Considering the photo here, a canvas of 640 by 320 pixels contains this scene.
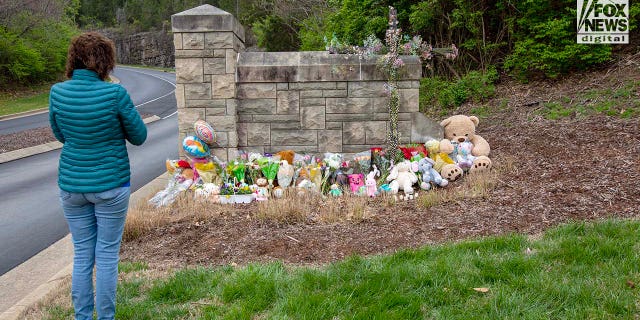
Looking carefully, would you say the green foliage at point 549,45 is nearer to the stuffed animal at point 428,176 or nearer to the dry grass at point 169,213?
the stuffed animal at point 428,176

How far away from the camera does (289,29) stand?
2597 centimetres

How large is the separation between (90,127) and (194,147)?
3670 millimetres

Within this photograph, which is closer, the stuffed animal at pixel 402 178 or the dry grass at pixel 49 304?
the dry grass at pixel 49 304

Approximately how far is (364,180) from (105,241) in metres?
3.79

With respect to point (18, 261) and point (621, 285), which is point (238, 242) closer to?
point (18, 261)

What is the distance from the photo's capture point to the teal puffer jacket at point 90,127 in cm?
288

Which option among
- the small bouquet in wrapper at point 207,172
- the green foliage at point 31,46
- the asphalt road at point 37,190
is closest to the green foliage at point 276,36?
the asphalt road at point 37,190

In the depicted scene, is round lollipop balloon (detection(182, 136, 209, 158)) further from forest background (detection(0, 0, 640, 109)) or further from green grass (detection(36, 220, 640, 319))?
forest background (detection(0, 0, 640, 109))

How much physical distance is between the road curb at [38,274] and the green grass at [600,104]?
740cm

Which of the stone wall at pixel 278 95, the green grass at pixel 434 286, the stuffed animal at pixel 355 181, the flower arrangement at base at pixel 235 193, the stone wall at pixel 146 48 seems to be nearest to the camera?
the green grass at pixel 434 286

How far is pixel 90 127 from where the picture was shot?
9.45 ft

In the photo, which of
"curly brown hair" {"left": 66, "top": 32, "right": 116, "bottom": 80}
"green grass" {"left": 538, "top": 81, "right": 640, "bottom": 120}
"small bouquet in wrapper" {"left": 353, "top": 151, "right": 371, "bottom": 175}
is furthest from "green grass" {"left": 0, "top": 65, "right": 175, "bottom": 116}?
"curly brown hair" {"left": 66, "top": 32, "right": 116, "bottom": 80}

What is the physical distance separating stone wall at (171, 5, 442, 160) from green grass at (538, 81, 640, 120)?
110 inches

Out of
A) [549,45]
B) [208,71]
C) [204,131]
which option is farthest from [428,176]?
[549,45]
